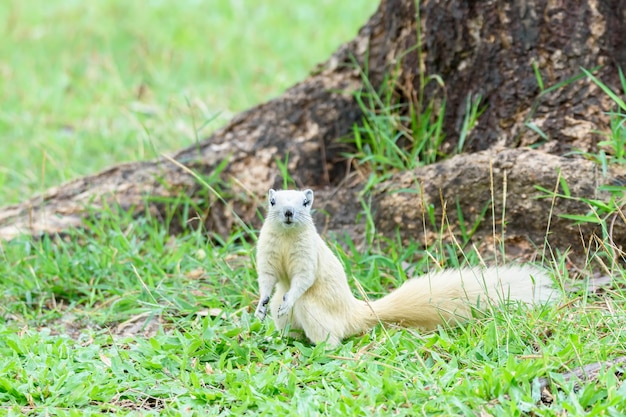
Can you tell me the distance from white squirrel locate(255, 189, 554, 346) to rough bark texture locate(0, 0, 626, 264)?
1.59 feet

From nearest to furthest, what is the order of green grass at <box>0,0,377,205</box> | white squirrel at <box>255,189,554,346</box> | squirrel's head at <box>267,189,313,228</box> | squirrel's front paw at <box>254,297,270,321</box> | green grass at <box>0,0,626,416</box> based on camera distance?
green grass at <box>0,0,626,416</box>
squirrel's head at <box>267,189,313,228</box>
white squirrel at <box>255,189,554,346</box>
squirrel's front paw at <box>254,297,270,321</box>
green grass at <box>0,0,377,205</box>

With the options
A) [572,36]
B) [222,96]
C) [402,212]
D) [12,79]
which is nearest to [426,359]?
[402,212]

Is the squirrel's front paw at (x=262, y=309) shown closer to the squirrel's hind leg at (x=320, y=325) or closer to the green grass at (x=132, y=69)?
the squirrel's hind leg at (x=320, y=325)

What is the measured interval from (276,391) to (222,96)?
16.5 feet

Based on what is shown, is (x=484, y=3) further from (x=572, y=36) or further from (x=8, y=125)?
(x=8, y=125)

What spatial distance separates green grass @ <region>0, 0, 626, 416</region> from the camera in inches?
115

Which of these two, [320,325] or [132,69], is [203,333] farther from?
[132,69]

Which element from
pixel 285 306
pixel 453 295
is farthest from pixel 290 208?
pixel 453 295

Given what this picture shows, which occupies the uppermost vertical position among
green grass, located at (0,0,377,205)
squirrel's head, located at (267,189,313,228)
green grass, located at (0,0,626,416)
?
green grass, located at (0,0,377,205)

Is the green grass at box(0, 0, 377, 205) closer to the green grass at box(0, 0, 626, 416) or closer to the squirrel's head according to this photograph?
the green grass at box(0, 0, 626, 416)

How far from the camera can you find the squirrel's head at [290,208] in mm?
3374

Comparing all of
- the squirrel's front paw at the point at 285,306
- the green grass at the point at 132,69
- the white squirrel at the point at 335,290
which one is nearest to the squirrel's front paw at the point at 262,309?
the white squirrel at the point at 335,290

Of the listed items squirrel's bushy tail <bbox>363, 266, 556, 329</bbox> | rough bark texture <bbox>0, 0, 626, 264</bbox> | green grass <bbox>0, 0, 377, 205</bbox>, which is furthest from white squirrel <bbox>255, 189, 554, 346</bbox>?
green grass <bbox>0, 0, 377, 205</bbox>

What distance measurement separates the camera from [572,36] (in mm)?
4523
